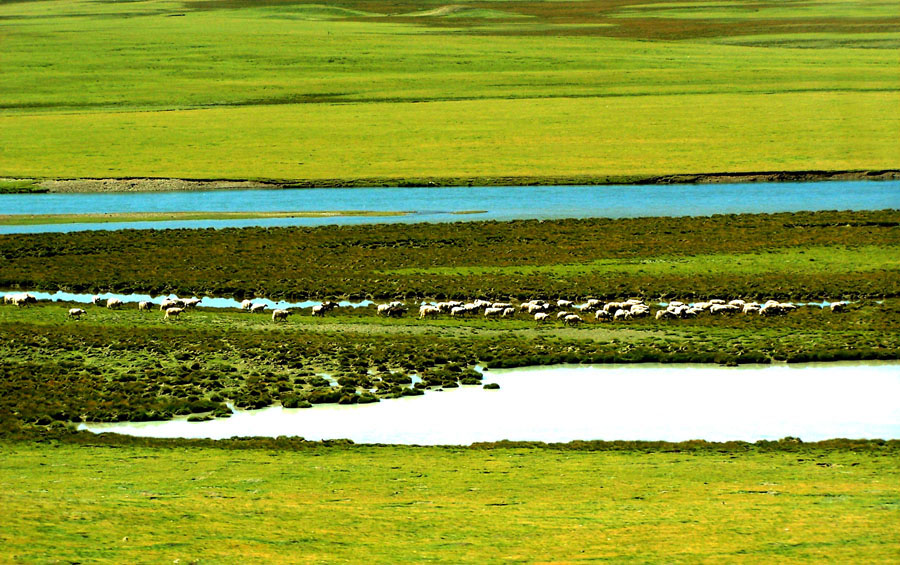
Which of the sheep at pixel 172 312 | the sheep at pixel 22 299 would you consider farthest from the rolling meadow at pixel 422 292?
the sheep at pixel 172 312

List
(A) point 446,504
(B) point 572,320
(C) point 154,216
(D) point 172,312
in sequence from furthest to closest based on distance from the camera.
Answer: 1. (C) point 154,216
2. (D) point 172,312
3. (B) point 572,320
4. (A) point 446,504

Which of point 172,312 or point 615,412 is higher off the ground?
point 615,412

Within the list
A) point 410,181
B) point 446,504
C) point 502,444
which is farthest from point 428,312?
point 410,181

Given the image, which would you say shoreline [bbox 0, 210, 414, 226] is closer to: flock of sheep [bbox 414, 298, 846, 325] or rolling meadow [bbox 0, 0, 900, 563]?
rolling meadow [bbox 0, 0, 900, 563]

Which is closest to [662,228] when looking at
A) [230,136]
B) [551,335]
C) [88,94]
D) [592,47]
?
[551,335]

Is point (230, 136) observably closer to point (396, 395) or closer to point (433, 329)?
point (433, 329)

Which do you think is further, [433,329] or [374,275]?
[374,275]

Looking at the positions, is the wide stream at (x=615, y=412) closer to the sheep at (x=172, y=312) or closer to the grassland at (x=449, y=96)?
the sheep at (x=172, y=312)

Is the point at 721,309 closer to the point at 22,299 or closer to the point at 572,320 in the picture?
the point at 572,320
